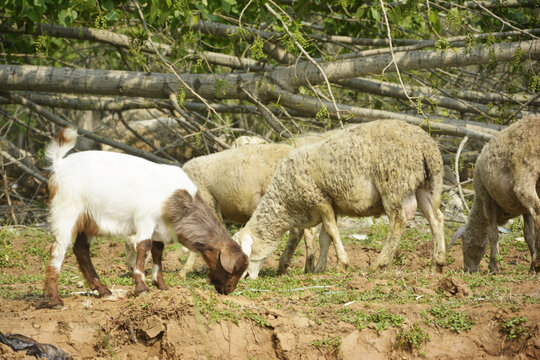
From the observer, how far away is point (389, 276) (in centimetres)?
722

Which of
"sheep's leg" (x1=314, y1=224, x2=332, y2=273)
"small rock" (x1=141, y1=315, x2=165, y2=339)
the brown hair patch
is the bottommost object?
"sheep's leg" (x1=314, y1=224, x2=332, y2=273)

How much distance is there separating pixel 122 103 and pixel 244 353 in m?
7.19

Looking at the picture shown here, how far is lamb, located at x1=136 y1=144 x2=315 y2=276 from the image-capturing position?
940cm

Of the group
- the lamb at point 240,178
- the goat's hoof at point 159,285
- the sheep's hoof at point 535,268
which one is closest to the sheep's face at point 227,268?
the goat's hoof at point 159,285

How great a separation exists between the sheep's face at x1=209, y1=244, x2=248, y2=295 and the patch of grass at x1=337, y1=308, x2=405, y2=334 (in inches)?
45.2

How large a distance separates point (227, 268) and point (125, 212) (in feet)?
3.65

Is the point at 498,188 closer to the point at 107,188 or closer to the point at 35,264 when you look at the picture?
the point at 107,188

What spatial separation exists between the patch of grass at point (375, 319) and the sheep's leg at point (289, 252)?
3.02 m

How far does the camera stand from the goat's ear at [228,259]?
6371mm

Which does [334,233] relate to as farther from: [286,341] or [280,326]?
[286,341]

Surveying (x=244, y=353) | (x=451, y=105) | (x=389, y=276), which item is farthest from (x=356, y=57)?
(x=244, y=353)

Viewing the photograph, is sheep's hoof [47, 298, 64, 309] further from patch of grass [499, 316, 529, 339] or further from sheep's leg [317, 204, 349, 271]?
patch of grass [499, 316, 529, 339]

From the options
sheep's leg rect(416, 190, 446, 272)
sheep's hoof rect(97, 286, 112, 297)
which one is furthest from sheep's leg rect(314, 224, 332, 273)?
sheep's hoof rect(97, 286, 112, 297)

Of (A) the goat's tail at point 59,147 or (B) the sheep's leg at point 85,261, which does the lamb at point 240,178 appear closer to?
(B) the sheep's leg at point 85,261
